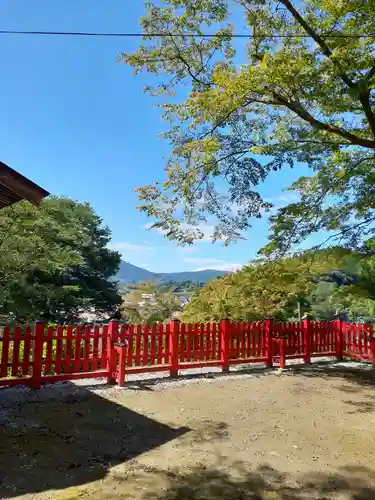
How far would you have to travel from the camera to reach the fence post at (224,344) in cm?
916

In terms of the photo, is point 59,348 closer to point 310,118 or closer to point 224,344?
point 224,344

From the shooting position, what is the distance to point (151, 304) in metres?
22.7

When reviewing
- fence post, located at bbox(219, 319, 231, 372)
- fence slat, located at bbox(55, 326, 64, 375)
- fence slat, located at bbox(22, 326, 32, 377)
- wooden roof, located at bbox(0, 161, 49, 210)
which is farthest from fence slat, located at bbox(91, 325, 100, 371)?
wooden roof, located at bbox(0, 161, 49, 210)

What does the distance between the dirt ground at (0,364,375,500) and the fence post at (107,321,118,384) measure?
367mm

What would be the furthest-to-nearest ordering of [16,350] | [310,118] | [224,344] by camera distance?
[224,344] → [310,118] → [16,350]

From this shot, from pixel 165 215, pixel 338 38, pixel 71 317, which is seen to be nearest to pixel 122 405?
pixel 165 215

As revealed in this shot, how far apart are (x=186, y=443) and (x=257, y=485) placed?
4.11 ft

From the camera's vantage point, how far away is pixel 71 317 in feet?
81.4

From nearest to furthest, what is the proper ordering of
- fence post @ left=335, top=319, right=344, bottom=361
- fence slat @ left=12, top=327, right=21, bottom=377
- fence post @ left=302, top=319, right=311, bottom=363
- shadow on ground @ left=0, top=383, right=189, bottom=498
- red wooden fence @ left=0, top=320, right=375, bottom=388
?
shadow on ground @ left=0, top=383, right=189, bottom=498
fence slat @ left=12, top=327, right=21, bottom=377
red wooden fence @ left=0, top=320, right=375, bottom=388
fence post @ left=302, top=319, right=311, bottom=363
fence post @ left=335, top=319, right=344, bottom=361

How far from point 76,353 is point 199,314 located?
30.3ft

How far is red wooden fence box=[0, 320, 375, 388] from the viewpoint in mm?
6801

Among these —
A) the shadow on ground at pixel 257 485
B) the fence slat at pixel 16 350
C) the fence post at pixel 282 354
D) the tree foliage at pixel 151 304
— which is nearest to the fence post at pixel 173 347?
the fence post at pixel 282 354

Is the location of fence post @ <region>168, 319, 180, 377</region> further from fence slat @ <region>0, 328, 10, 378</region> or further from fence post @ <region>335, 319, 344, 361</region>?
fence post @ <region>335, 319, 344, 361</region>

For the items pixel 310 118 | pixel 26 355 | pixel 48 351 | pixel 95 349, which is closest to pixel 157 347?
pixel 95 349
